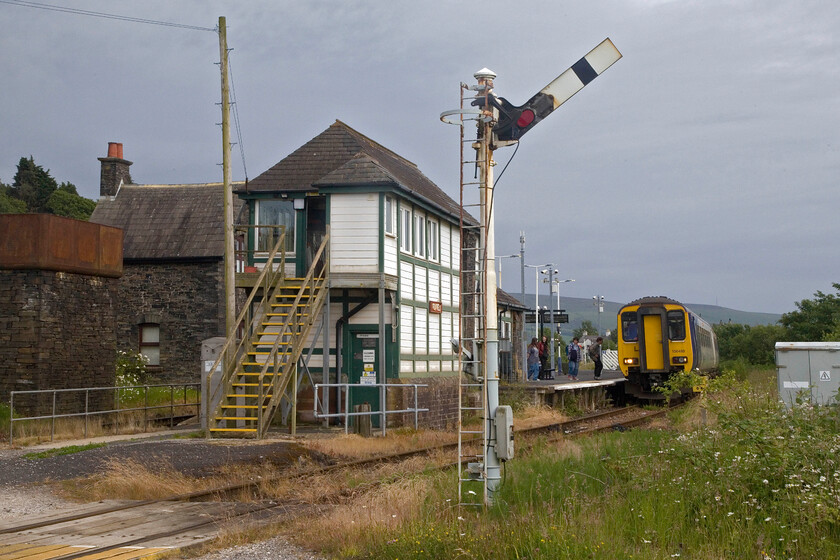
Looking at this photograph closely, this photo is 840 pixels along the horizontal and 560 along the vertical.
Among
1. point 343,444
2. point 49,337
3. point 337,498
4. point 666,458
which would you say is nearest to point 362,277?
point 343,444

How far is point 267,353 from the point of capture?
18.1 meters

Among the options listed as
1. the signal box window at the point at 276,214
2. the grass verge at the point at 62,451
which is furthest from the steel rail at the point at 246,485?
the signal box window at the point at 276,214

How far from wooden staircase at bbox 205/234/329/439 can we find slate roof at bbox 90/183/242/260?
11.2 m

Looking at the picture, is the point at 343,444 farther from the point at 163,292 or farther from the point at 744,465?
the point at 163,292

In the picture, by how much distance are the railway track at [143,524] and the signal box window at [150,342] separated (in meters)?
19.9

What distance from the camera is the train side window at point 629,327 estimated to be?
27.3m

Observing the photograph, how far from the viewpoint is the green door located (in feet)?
67.7

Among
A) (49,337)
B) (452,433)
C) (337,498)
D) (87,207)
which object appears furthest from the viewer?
(87,207)

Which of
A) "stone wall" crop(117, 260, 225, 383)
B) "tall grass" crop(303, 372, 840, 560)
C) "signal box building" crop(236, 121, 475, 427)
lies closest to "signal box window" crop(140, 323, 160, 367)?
"stone wall" crop(117, 260, 225, 383)

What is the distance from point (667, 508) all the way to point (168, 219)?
2818cm

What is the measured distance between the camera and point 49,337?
21203 mm

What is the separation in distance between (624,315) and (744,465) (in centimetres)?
1951

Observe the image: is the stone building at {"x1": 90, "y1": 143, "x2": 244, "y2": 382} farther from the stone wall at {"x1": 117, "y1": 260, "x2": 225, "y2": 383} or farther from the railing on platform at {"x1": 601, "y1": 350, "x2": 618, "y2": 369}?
the railing on platform at {"x1": 601, "y1": 350, "x2": 618, "y2": 369}

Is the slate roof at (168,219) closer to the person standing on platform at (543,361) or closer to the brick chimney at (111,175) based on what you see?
the brick chimney at (111,175)
